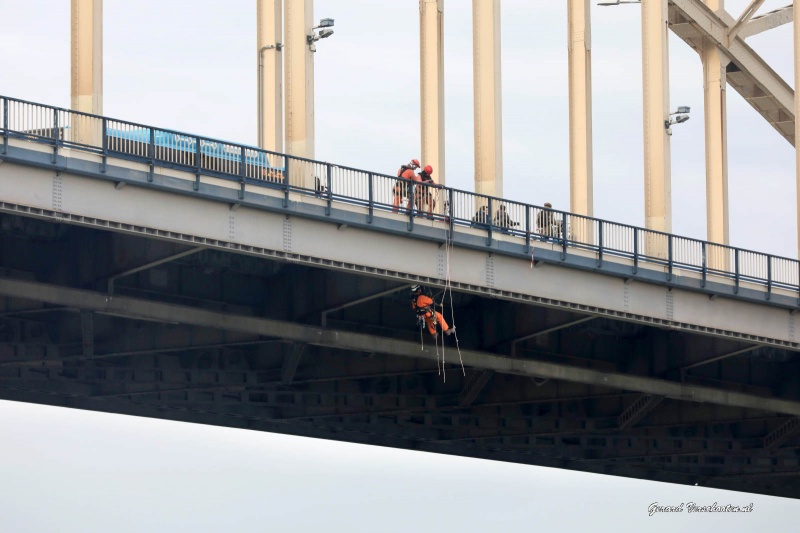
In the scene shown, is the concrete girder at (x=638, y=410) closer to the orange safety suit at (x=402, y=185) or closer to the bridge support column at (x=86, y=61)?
the orange safety suit at (x=402, y=185)

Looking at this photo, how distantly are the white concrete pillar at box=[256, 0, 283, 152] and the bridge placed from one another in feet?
34.5

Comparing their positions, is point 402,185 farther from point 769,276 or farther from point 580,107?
point 580,107

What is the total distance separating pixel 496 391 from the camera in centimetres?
7000

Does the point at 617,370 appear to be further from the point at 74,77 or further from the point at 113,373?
the point at 74,77

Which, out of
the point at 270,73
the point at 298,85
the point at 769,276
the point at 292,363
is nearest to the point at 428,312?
the point at 292,363

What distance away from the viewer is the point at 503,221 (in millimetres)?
57844

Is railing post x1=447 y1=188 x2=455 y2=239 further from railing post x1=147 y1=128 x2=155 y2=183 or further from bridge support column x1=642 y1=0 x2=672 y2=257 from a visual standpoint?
bridge support column x1=642 y1=0 x2=672 y2=257

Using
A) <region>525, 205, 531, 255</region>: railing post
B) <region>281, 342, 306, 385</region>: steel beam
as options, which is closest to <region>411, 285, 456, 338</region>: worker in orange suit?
<region>525, 205, 531, 255</region>: railing post

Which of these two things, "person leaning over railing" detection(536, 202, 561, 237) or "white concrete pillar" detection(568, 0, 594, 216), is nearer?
"person leaning over railing" detection(536, 202, 561, 237)

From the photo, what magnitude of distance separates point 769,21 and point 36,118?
148 feet

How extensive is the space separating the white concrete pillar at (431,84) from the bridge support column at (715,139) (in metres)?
16.5

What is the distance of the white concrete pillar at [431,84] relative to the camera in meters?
68.6

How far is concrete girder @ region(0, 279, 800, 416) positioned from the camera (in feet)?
170

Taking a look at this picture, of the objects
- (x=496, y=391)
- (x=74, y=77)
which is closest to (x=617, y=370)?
(x=496, y=391)
